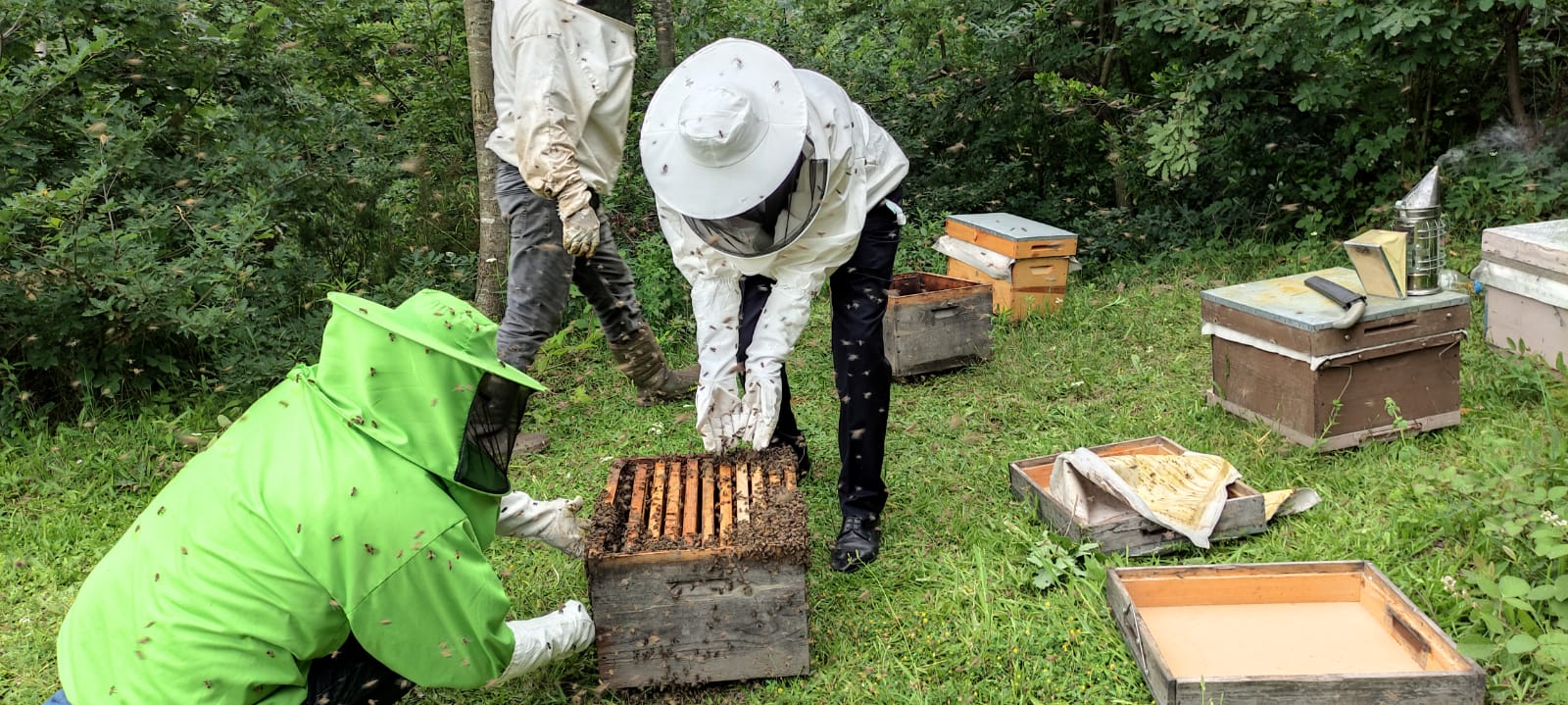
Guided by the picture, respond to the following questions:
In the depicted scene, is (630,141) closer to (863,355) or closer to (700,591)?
(863,355)

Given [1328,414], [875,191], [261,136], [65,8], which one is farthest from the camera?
[261,136]

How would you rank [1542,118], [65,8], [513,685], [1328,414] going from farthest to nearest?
[1542,118], [65,8], [1328,414], [513,685]

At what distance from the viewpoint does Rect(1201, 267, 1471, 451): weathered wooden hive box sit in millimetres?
3240

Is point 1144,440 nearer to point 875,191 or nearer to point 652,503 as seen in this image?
point 875,191

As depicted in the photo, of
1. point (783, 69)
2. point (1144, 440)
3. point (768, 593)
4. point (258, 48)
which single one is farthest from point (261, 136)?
point (1144, 440)

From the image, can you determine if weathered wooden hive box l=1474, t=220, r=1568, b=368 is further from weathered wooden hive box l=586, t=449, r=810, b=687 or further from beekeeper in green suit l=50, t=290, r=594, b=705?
beekeeper in green suit l=50, t=290, r=594, b=705

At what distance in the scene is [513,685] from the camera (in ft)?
8.45

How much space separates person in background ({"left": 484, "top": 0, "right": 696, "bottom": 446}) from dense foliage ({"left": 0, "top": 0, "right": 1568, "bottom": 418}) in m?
1.36

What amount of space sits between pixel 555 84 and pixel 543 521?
5.47 ft

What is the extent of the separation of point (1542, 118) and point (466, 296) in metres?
6.08

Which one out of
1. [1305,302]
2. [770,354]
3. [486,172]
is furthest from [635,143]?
[1305,302]

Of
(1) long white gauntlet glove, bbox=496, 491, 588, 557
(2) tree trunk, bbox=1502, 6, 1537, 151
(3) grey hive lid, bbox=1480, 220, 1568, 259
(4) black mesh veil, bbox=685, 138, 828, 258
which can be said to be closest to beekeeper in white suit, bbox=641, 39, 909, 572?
(4) black mesh veil, bbox=685, 138, 828, 258

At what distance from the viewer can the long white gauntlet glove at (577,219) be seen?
3.57 m

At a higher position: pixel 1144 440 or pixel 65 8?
pixel 65 8
